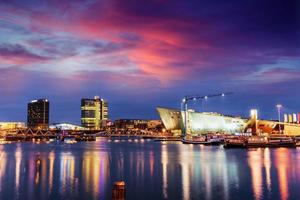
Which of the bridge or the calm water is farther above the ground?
the bridge

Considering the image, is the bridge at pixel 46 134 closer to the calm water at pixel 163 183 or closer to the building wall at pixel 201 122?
the building wall at pixel 201 122

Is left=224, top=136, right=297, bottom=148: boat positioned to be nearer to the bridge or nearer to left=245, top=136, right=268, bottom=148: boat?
left=245, top=136, right=268, bottom=148: boat

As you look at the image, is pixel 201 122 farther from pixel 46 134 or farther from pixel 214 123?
pixel 46 134

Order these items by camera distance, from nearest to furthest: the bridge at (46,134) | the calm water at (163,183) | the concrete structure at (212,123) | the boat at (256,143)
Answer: the calm water at (163,183)
the boat at (256,143)
the concrete structure at (212,123)
the bridge at (46,134)

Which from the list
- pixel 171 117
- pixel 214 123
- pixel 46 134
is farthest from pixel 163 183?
pixel 46 134

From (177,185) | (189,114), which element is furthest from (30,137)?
(177,185)

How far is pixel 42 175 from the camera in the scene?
103 feet

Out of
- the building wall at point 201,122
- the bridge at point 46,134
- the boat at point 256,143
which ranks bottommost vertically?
the boat at point 256,143

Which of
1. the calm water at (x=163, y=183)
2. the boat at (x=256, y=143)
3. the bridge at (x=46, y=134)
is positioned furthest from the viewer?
the bridge at (x=46, y=134)

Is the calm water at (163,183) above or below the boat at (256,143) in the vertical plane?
below

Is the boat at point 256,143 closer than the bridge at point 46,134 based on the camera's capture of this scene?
Yes

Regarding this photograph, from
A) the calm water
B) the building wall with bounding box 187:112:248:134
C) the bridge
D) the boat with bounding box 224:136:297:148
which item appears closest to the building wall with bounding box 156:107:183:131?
the building wall with bounding box 187:112:248:134

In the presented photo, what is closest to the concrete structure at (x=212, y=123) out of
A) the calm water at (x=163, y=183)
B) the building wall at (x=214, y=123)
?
the building wall at (x=214, y=123)

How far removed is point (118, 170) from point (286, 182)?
14.1m
